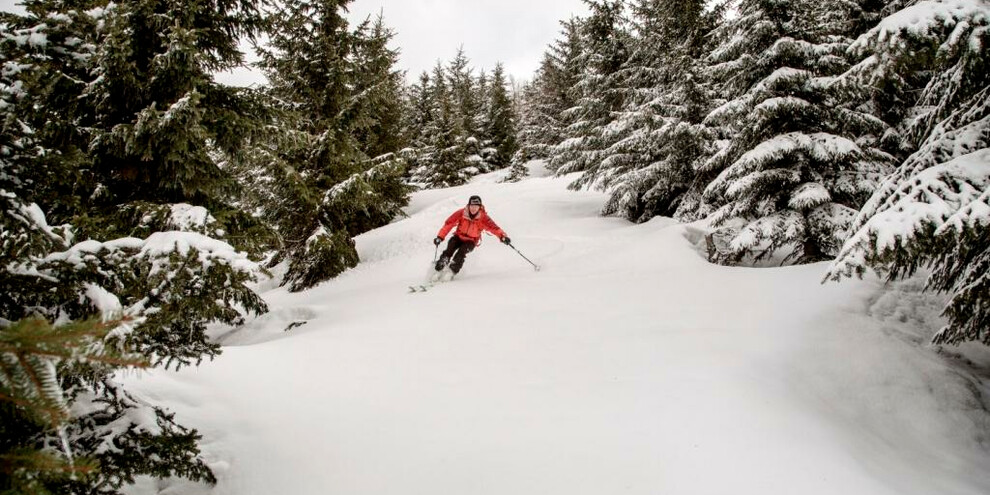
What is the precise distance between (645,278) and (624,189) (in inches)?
308

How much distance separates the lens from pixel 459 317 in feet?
24.2

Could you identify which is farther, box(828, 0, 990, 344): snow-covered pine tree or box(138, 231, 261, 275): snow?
box(828, 0, 990, 344): snow-covered pine tree

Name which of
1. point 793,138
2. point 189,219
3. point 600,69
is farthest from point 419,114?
point 189,219

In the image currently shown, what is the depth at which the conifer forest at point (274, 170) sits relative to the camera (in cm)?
275

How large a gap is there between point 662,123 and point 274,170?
11850mm

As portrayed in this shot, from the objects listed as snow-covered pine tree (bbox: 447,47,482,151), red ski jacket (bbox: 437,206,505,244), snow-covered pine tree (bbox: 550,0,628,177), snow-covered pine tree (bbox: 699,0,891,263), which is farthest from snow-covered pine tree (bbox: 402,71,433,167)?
snow-covered pine tree (bbox: 699,0,891,263)

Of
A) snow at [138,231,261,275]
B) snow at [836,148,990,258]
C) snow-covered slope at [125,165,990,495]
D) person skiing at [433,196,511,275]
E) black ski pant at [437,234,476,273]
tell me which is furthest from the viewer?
black ski pant at [437,234,476,273]

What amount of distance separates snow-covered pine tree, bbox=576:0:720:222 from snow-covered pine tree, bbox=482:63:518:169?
2597cm

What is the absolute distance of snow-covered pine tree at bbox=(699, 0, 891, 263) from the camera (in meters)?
9.56

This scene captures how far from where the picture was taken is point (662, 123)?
14.8 meters

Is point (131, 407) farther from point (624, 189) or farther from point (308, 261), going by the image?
point (624, 189)

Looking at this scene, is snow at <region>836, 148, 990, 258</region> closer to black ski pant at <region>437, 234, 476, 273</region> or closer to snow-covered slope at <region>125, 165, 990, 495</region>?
snow-covered slope at <region>125, 165, 990, 495</region>

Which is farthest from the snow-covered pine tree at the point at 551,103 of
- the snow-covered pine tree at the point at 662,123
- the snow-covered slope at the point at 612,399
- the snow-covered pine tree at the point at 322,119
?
the snow-covered slope at the point at 612,399

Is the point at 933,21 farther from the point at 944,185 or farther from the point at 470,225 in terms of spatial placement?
the point at 470,225
